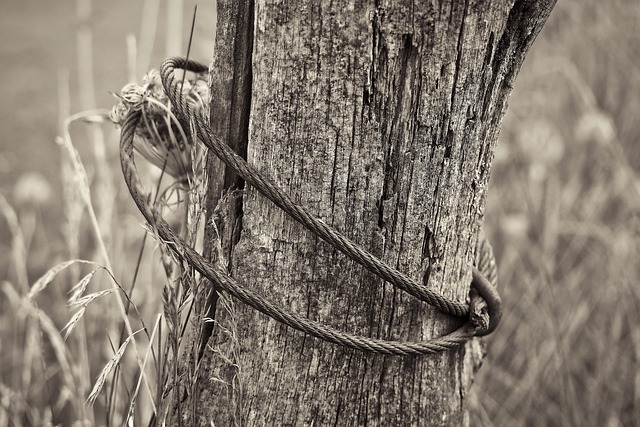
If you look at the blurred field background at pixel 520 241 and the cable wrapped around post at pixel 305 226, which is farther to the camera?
Result: the blurred field background at pixel 520 241

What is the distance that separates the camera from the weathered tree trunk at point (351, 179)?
1049mm

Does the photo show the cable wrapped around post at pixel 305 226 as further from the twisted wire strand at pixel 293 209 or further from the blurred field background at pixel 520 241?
the blurred field background at pixel 520 241

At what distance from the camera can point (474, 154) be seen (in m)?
Result: 1.17

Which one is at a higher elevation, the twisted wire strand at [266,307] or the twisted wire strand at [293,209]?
the twisted wire strand at [293,209]

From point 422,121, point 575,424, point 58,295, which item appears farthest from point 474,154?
point 58,295

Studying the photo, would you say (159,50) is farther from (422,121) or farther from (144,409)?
(422,121)

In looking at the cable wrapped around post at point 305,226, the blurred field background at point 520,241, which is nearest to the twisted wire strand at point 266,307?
the cable wrapped around post at point 305,226

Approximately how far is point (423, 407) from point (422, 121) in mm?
561

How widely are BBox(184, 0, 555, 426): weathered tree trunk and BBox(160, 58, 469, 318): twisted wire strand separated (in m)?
0.05

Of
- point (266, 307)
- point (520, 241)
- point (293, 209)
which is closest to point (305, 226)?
point (293, 209)

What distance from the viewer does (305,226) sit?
1084 mm

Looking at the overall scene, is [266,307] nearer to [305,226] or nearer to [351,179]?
[305,226]

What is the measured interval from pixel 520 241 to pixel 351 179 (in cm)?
216

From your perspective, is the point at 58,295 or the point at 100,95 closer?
the point at 58,295
